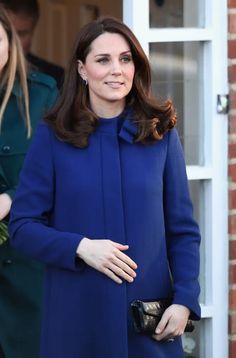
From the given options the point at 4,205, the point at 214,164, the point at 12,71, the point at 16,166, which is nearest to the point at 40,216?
the point at 4,205

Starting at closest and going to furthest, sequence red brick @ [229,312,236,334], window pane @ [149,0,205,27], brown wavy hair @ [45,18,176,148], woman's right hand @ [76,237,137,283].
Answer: woman's right hand @ [76,237,137,283] → brown wavy hair @ [45,18,176,148] → window pane @ [149,0,205,27] → red brick @ [229,312,236,334]

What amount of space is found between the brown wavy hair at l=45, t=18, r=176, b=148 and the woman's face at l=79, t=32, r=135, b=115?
0.9 inches

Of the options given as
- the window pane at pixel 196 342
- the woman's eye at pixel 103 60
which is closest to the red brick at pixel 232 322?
the window pane at pixel 196 342

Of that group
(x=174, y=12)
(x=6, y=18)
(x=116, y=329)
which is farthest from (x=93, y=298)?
(x=174, y=12)

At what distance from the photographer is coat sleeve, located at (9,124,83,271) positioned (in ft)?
11.0

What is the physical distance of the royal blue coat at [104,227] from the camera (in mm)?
3389

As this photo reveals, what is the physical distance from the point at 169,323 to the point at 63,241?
0.42 m

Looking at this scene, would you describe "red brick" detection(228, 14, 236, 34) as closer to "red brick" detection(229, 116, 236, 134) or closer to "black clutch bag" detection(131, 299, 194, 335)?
"red brick" detection(229, 116, 236, 134)

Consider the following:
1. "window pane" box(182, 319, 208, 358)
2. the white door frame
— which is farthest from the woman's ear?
"window pane" box(182, 319, 208, 358)

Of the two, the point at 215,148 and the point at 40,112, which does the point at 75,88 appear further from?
the point at 215,148

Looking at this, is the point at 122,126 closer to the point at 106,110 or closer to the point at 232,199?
the point at 106,110

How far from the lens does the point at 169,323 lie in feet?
11.1

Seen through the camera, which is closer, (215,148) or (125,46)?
(125,46)

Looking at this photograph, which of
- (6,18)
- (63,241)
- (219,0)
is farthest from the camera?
(219,0)
